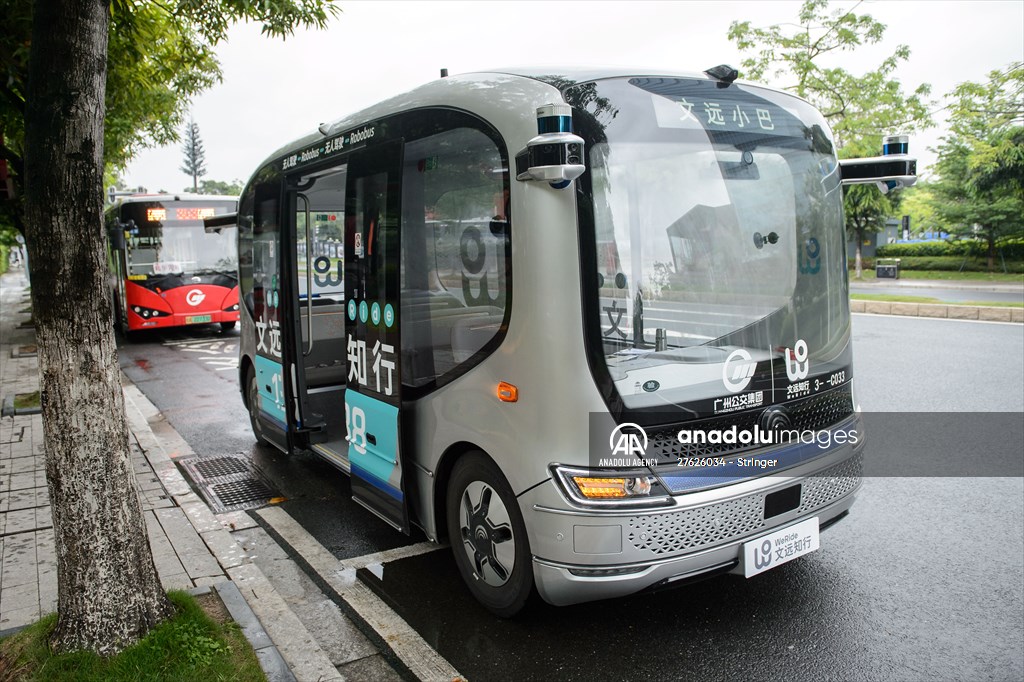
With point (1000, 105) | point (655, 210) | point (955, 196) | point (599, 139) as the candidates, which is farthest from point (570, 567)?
point (955, 196)

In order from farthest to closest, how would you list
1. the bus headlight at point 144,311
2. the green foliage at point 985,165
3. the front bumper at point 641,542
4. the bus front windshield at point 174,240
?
the green foliage at point 985,165
the bus headlight at point 144,311
the bus front windshield at point 174,240
the front bumper at point 641,542

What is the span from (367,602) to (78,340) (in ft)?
6.46

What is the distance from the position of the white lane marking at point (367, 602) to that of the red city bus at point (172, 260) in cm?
1114

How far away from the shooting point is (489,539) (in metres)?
3.70

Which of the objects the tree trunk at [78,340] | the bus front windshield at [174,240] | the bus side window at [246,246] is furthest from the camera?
the bus front windshield at [174,240]

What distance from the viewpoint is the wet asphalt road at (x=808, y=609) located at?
3.33 metres

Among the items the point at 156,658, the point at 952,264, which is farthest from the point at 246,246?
the point at 952,264

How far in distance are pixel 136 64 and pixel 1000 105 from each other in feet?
88.0

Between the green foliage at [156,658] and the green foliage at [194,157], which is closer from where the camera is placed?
the green foliage at [156,658]

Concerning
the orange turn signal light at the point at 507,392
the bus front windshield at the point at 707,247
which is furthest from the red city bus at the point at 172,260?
the bus front windshield at the point at 707,247

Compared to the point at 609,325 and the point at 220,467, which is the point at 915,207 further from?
the point at 609,325

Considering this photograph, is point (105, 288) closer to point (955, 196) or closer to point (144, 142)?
point (144, 142)

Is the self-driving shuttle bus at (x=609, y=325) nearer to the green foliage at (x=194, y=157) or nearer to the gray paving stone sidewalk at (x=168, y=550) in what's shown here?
the gray paving stone sidewalk at (x=168, y=550)

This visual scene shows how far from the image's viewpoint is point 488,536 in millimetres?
3703
